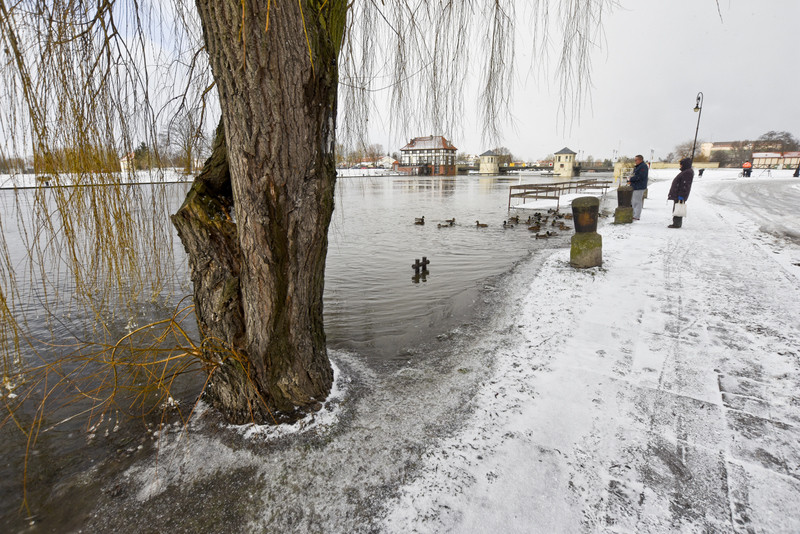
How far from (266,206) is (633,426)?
2.81 meters

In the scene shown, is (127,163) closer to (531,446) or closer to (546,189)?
(531,446)

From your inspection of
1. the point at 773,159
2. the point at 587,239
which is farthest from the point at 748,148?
the point at 587,239

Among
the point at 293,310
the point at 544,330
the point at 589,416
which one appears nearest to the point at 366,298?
the point at 544,330

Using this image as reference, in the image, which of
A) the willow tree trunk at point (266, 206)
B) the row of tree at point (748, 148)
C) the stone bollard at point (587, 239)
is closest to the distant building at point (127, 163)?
the willow tree trunk at point (266, 206)

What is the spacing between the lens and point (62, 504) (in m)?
2.12

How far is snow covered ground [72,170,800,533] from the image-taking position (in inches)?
74.1

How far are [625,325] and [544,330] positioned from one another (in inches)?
34.2

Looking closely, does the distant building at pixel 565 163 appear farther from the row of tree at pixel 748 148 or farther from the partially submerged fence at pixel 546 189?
the partially submerged fence at pixel 546 189

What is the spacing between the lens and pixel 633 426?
2.44 meters

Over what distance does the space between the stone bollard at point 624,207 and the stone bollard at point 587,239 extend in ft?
18.5

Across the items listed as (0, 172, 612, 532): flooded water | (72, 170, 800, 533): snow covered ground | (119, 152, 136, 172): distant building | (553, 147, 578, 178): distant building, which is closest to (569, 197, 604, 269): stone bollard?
(72, 170, 800, 533): snow covered ground

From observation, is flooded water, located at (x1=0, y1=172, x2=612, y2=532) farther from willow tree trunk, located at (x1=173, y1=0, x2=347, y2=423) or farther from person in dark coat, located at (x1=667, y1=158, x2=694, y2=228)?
person in dark coat, located at (x1=667, y1=158, x2=694, y2=228)

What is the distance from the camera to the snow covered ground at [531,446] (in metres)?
1.88

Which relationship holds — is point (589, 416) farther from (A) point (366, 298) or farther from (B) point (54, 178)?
(A) point (366, 298)
